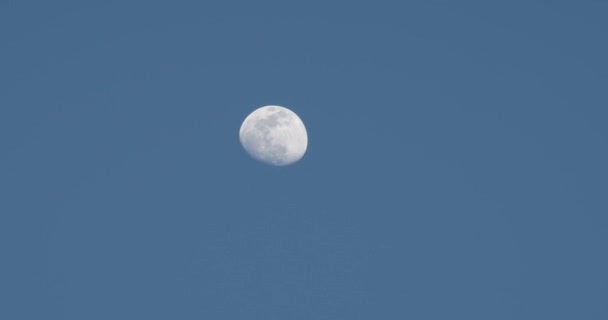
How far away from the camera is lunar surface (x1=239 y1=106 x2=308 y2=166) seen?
51438 mm

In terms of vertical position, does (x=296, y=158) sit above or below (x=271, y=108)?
below

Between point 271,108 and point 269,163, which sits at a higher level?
point 271,108

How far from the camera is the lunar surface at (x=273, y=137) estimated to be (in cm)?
5144

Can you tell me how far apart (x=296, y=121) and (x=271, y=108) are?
79.6 inches

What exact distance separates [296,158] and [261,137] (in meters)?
3.23

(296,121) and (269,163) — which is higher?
(296,121)

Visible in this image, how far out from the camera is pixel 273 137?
51.8 metres

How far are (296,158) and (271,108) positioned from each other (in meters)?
4.03

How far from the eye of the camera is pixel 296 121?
5416 centimetres

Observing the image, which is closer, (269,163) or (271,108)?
(269,163)

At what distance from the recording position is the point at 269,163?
51219mm

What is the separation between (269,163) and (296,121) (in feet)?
14.7
